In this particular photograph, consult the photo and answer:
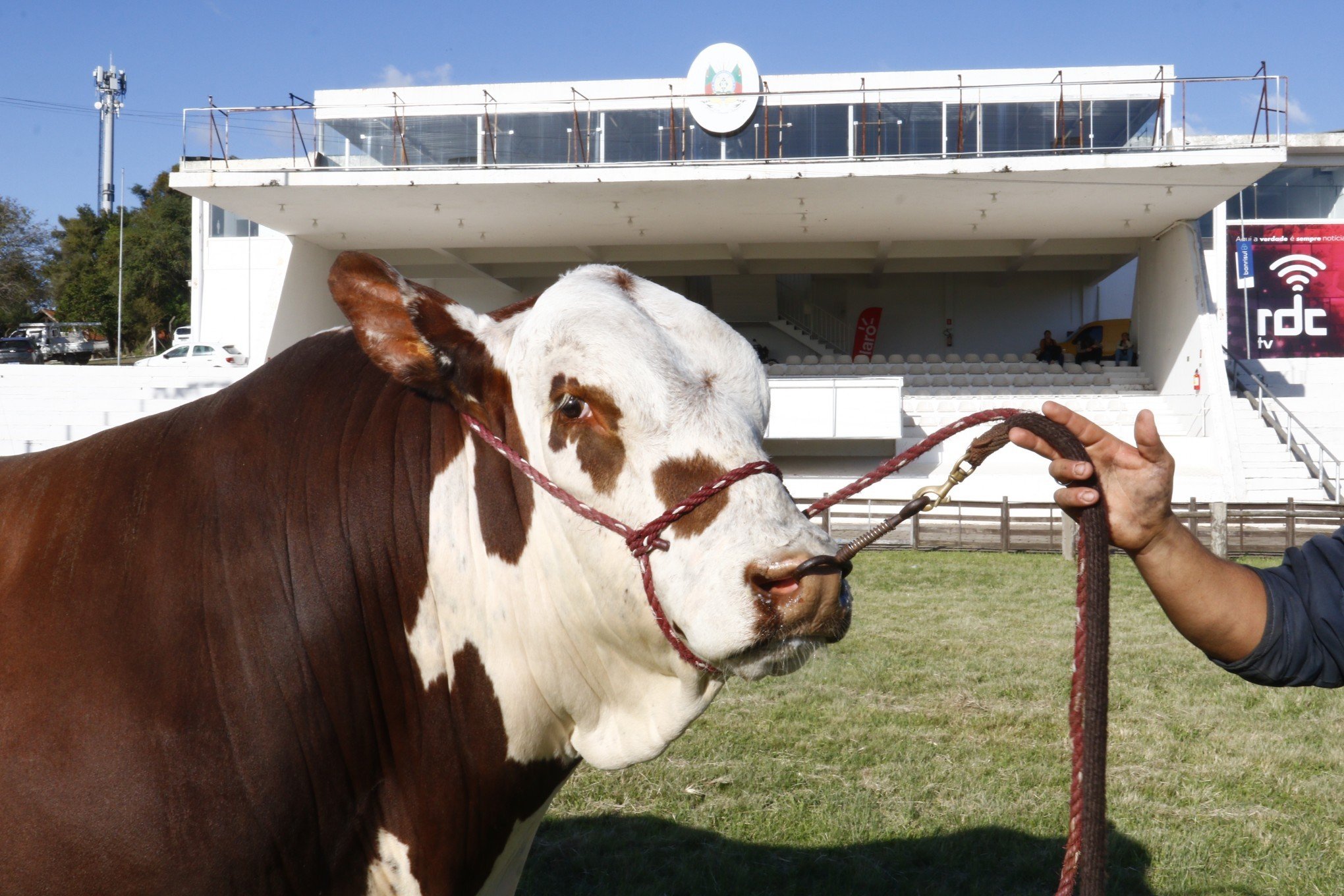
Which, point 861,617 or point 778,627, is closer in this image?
point 778,627

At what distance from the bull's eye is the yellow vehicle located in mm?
30646

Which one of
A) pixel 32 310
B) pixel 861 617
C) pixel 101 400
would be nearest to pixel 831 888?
pixel 861 617

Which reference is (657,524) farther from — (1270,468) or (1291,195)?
(1291,195)

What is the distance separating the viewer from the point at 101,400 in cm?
2292

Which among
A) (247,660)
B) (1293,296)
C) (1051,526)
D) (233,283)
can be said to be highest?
(233,283)

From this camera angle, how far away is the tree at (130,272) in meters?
49.9

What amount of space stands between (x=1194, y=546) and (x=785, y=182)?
20.2 m

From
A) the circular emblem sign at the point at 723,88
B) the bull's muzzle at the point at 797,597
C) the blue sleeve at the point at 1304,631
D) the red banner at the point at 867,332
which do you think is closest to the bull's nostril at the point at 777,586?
the bull's muzzle at the point at 797,597

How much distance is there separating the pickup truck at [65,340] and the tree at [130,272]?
79cm

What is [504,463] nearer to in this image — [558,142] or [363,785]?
[363,785]

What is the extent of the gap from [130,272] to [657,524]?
5573cm

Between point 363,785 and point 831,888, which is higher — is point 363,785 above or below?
above

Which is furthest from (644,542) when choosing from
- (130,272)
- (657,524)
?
(130,272)

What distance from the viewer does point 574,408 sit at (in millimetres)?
1787
